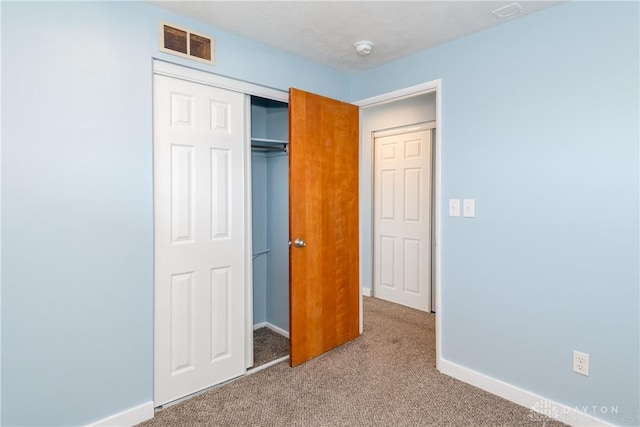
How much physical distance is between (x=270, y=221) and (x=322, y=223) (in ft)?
2.61

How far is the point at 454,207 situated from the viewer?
97.7 inches

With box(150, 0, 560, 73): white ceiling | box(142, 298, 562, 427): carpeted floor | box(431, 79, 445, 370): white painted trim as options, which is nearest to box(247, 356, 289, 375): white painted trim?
box(142, 298, 562, 427): carpeted floor

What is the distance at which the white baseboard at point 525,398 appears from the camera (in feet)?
6.33

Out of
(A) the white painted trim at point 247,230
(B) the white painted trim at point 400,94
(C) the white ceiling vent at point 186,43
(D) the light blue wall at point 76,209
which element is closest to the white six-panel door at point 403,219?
(B) the white painted trim at point 400,94

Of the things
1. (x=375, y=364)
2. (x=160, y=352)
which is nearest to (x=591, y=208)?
(x=375, y=364)

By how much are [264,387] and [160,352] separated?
719 millimetres

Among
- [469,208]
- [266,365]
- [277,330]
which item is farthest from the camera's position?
[277,330]

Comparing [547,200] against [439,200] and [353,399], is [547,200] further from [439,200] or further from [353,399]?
[353,399]

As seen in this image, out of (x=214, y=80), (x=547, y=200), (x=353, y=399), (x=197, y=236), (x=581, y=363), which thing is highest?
(x=214, y=80)

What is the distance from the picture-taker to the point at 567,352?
6.58 feet

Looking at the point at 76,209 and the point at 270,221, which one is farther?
the point at 270,221

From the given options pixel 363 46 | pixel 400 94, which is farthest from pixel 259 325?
pixel 363 46

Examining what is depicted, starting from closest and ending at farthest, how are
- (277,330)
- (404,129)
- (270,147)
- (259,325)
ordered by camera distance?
(270,147)
(277,330)
(259,325)
(404,129)

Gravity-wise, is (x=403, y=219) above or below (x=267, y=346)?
above
